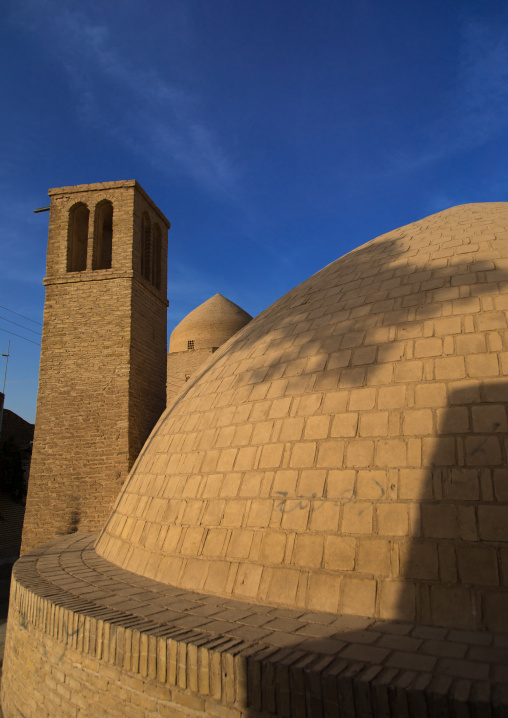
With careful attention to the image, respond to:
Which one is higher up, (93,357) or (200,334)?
(200,334)

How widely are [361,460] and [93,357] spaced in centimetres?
748

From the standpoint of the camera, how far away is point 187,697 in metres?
2.49

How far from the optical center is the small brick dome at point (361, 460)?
2.57 m

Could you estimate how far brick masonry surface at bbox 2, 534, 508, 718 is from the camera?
1934 millimetres

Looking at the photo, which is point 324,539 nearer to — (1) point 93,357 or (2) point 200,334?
(1) point 93,357

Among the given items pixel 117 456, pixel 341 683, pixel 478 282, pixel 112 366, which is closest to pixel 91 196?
pixel 112 366

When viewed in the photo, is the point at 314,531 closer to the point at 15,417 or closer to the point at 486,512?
the point at 486,512

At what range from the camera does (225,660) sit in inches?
91.3

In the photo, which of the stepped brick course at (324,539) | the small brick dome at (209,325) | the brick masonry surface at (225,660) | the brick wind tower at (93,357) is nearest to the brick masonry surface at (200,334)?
the small brick dome at (209,325)

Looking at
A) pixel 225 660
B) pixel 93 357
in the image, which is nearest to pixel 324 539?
pixel 225 660

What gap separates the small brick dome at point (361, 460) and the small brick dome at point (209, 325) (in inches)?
543

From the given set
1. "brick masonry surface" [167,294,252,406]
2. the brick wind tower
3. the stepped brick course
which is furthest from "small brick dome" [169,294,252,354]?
the stepped brick course

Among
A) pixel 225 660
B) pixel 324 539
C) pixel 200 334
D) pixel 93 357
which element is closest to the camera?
pixel 225 660

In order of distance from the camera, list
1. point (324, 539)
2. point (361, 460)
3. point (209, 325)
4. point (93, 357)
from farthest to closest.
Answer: point (209, 325), point (93, 357), point (361, 460), point (324, 539)
